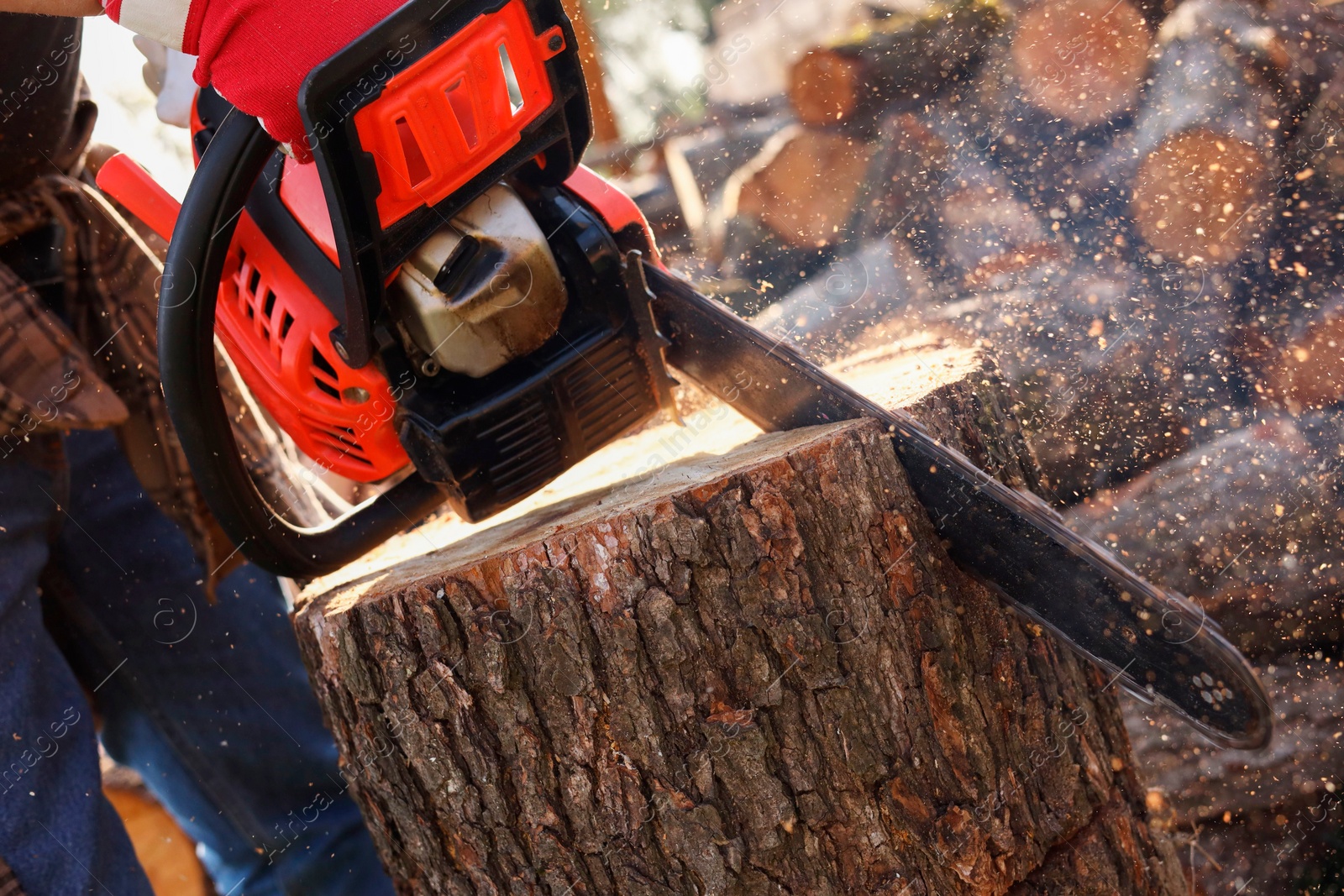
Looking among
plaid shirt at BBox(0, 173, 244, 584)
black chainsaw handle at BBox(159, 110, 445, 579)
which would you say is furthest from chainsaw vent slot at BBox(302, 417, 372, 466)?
plaid shirt at BBox(0, 173, 244, 584)

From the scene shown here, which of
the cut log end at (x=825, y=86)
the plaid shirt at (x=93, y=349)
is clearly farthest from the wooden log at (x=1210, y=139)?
the plaid shirt at (x=93, y=349)

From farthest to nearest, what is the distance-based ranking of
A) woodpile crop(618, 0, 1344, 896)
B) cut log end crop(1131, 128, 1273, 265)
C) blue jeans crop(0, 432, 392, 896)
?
cut log end crop(1131, 128, 1273, 265) → woodpile crop(618, 0, 1344, 896) → blue jeans crop(0, 432, 392, 896)

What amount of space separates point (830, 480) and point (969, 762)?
1.52 feet

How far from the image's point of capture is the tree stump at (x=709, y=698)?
119cm

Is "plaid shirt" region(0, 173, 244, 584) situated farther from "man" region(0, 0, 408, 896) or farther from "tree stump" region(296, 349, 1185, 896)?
"tree stump" region(296, 349, 1185, 896)

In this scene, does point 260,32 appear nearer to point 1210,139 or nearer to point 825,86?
point 1210,139

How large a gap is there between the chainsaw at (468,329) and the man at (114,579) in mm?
132

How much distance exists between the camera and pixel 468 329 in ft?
3.98

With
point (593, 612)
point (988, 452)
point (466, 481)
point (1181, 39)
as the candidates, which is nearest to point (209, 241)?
point (466, 481)

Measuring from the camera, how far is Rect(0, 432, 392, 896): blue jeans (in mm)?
1396

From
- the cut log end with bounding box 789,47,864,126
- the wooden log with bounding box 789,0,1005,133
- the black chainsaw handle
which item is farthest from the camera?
the cut log end with bounding box 789,47,864,126

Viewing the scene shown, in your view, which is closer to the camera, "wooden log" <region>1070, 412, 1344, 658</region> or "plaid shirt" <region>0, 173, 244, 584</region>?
"plaid shirt" <region>0, 173, 244, 584</region>

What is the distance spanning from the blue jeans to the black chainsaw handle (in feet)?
1.57

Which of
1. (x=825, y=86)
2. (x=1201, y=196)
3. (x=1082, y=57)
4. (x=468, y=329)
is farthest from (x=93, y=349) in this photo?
(x=825, y=86)
